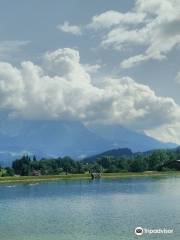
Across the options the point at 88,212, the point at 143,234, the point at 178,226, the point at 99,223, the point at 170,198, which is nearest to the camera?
the point at 143,234

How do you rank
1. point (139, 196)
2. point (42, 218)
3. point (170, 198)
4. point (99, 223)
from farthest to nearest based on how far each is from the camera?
point (139, 196), point (170, 198), point (42, 218), point (99, 223)

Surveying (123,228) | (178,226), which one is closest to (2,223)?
(123,228)

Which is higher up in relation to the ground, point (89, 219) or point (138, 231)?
point (89, 219)

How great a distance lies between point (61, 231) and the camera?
70.7 meters

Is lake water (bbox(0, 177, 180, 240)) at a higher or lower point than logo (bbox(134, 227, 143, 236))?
higher

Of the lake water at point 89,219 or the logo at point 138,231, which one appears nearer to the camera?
the logo at point 138,231

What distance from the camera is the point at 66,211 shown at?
95.2 metres

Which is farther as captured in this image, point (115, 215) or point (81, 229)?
point (115, 215)

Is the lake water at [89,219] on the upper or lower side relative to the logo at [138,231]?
upper

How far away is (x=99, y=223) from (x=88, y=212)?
14988 mm

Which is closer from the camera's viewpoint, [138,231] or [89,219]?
[138,231]

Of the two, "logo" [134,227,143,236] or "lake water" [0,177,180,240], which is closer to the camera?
"logo" [134,227,143,236]

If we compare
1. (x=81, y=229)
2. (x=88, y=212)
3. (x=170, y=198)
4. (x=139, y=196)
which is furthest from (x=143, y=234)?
(x=139, y=196)

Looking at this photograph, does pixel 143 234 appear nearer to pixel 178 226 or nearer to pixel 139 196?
pixel 178 226
